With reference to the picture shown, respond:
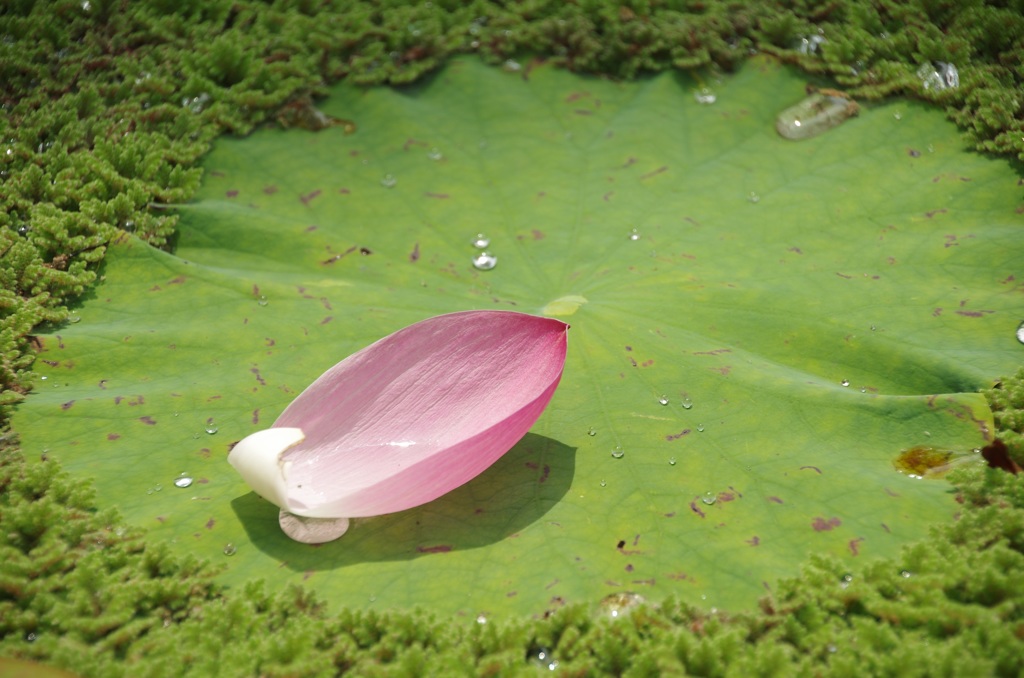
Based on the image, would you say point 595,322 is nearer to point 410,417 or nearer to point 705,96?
point 410,417

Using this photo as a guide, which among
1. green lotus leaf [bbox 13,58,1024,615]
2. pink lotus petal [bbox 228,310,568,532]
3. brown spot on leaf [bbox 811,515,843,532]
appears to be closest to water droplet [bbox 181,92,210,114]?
green lotus leaf [bbox 13,58,1024,615]

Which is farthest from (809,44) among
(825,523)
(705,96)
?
(825,523)

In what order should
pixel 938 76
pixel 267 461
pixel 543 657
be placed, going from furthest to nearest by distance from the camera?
pixel 938 76
pixel 267 461
pixel 543 657

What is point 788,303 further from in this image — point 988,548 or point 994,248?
point 988,548

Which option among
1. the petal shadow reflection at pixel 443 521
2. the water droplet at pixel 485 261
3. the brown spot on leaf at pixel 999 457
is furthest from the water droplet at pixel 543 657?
the water droplet at pixel 485 261

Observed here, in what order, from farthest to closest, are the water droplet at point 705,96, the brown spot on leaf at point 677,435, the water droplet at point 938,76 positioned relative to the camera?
1. the water droplet at point 705,96
2. the water droplet at point 938,76
3. the brown spot on leaf at point 677,435

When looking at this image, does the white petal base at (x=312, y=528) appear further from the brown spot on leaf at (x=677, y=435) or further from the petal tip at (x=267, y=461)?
the brown spot on leaf at (x=677, y=435)

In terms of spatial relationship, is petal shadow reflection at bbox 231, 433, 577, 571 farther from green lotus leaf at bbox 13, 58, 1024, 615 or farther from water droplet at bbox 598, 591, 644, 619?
water droplet at bbox 598, 591, 644, 619
